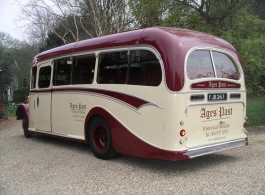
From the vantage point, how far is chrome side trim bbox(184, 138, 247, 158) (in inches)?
235

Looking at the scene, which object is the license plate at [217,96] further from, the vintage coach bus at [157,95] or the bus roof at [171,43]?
the bus roof at [171,43]

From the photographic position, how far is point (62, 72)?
909cm

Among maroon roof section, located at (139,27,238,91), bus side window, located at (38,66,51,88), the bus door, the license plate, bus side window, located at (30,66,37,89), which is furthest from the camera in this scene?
bus side window, located at (30,66,37,89)

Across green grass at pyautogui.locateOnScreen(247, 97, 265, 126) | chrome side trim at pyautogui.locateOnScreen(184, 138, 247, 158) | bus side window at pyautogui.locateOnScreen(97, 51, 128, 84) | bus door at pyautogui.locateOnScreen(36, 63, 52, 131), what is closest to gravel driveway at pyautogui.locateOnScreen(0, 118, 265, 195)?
chrome side trim at pyautogui.locateOnScreen(184, 138, 247, 158)

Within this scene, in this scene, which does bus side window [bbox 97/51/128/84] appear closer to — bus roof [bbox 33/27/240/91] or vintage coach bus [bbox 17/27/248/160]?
vintage coach bus [bbox 17/27/248/160]

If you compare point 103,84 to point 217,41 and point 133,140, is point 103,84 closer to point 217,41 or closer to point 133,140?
point 133,140

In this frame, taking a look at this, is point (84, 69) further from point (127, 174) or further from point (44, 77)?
point (127, 174)

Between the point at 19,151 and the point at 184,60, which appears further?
the point at 19,151

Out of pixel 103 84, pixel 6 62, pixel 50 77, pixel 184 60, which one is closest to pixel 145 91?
pixel 184 60

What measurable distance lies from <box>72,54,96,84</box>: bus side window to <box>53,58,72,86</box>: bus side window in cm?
28

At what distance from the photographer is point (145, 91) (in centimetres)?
635

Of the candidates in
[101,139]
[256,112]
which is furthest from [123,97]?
[256,112]

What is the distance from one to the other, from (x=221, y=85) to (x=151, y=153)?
6.42 ft

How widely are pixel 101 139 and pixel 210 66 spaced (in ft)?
9.93
